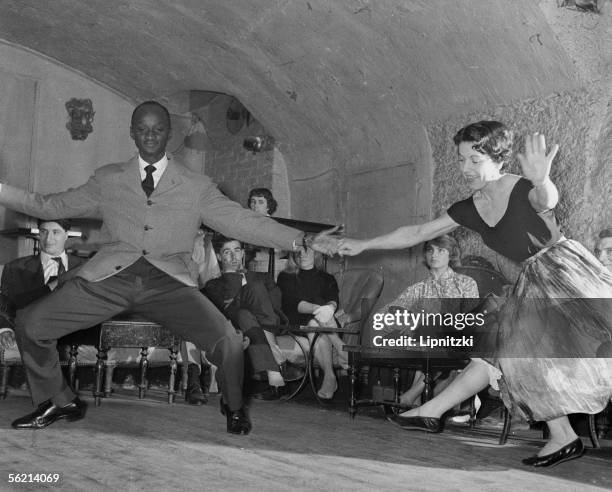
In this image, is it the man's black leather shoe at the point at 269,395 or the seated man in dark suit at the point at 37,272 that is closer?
the seated man in dark suit at the point at 37,272

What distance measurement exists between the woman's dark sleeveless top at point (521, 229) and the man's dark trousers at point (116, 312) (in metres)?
1.24

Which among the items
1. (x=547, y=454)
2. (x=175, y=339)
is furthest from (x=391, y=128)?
(x=547, y=454)

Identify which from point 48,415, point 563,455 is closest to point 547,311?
point 563,455

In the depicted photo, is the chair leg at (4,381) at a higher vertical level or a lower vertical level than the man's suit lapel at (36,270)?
lower

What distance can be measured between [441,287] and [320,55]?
2495mm

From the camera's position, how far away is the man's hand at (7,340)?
5.20m

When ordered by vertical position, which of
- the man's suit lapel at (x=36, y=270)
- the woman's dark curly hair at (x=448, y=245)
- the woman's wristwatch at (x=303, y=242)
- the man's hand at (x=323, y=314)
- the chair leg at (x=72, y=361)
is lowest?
the chair leg at (x=72, y=361)

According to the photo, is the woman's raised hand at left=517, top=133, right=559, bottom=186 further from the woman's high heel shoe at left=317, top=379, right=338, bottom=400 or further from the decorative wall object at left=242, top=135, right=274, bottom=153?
the decorative wall object at left=242, top=135, right=274, bottom=153

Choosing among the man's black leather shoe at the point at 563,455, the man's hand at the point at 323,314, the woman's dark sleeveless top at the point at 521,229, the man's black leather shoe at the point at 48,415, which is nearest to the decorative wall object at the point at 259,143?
the man's hand at the point at 323,314

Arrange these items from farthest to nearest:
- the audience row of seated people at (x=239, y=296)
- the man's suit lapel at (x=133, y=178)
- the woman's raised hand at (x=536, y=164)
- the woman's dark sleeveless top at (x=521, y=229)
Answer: the audience row of seated people at (x=239, y=296) → the man's suit lapel at (x=133, y=178) → the woman's dark sleeveless top at (x=521, y=229) → the woman's raised hand at (x=536, y=164)

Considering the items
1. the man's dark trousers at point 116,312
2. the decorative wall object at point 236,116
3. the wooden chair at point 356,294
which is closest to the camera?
the man's dark trousers at point 116,312

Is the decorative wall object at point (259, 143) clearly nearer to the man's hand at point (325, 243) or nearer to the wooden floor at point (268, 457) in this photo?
the wooden floor at point (268, 457)

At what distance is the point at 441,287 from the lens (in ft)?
17.6

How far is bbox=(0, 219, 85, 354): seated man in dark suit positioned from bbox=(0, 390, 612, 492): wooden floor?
92 centimetres
